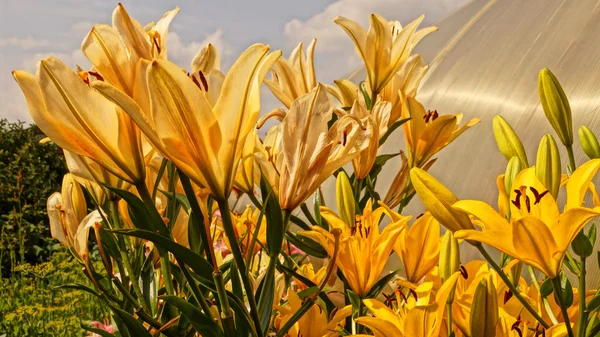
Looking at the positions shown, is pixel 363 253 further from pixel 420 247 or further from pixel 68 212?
pixel 68 212

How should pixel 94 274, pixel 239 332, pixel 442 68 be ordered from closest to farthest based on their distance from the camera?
pixel 239 332 < pixel 94 274 < pixel 442 68

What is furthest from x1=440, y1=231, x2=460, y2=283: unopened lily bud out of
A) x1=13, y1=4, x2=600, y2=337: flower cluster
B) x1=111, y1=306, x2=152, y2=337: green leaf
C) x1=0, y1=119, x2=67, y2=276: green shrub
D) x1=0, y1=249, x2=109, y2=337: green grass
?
x1=0, y1=119, x2=67, y2=276: green shrub

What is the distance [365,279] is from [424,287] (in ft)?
0.23

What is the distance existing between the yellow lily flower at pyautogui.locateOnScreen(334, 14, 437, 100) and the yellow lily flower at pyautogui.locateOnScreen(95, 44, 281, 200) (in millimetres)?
335

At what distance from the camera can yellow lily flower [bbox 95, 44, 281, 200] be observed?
33 centimetres

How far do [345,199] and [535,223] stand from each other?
0.20 metres

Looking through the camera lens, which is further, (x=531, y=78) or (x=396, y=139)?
(x=396, y=139)

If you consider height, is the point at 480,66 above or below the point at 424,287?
above

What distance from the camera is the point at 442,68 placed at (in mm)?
1889

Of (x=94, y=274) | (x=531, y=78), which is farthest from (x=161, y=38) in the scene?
(x=531, y=78)

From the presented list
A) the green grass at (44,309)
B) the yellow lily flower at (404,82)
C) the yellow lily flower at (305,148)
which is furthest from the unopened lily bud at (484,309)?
the green grass at (44,309)

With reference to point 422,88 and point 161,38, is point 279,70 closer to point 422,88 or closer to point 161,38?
point 161,38

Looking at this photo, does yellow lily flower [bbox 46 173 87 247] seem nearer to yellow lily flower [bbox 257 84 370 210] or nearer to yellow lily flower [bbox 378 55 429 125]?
yellow lily flower [bbox 257 84 370 210]

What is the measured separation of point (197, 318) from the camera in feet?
1.18
